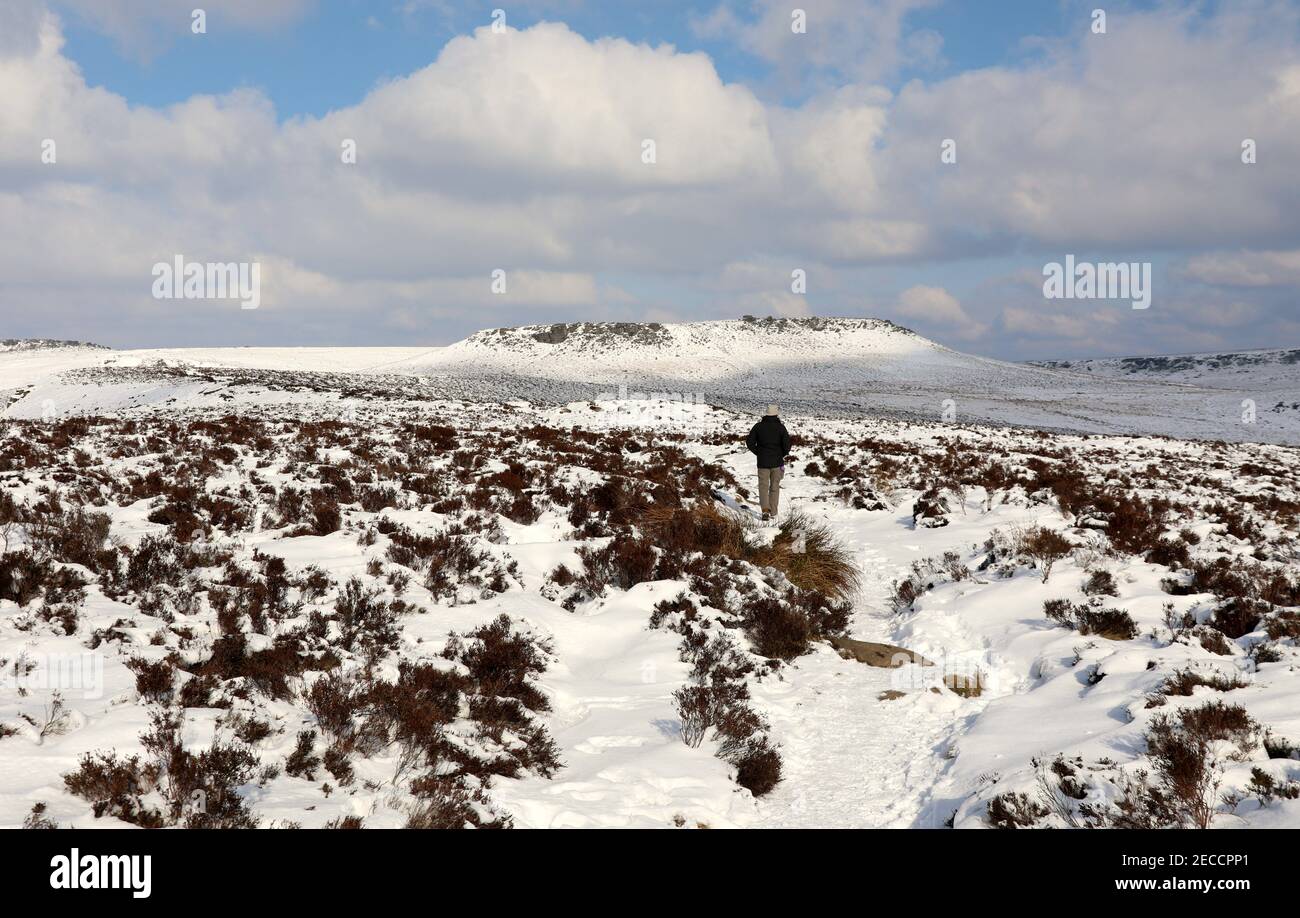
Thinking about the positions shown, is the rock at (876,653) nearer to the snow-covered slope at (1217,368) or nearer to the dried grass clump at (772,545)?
the dried grass clump at (772,545)

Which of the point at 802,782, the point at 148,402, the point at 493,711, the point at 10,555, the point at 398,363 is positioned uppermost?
the point at 398,363

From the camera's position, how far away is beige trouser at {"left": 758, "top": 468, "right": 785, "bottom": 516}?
14141 mm

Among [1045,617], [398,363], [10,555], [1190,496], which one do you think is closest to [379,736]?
[10,555]

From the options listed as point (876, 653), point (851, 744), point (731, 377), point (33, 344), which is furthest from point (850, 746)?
point (33, 344)

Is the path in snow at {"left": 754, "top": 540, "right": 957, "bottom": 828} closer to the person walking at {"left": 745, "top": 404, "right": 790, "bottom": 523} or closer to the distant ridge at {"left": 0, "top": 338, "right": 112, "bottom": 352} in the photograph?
the person walking at {"left": 745, "top": 404, "right": 790, "bottom": 523}

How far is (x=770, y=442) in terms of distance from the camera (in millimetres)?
13836

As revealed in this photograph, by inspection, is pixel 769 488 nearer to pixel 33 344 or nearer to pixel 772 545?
pixel 772 545

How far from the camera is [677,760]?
19.4ft

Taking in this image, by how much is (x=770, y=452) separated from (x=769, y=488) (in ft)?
2.69

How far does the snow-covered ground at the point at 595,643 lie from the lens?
4.94m
